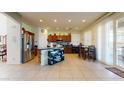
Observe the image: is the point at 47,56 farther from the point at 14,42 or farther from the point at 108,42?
the point at 108,42

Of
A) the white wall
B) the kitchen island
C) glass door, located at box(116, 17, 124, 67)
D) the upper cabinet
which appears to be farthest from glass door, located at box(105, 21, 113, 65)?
the upper cabinet

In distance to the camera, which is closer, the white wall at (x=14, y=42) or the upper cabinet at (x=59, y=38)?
the white wall at (x=14, y=42)

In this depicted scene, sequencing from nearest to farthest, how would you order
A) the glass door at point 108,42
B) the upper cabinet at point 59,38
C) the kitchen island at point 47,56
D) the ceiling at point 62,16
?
the ceiling at point 62,16 < the glass door at point 108,42 < the kitchen island at point 47,56 < the upper cabinet at point 59,38

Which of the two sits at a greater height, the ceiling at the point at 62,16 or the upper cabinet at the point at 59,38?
the ceiling at the point at 62,16

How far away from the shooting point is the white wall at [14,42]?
9234 millimetres

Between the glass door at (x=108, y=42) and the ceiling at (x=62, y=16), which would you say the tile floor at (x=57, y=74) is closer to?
the glass door at (x=108, y=42)

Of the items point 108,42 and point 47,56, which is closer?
point 108,42

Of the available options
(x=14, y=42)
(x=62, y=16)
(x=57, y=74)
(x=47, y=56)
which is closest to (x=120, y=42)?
(x=57, y=74)

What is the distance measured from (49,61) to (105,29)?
363cm

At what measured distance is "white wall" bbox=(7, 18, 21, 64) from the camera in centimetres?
923

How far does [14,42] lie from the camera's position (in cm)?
930

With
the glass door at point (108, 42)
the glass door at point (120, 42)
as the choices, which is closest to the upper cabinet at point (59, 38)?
the glass door at point (108, 42)
